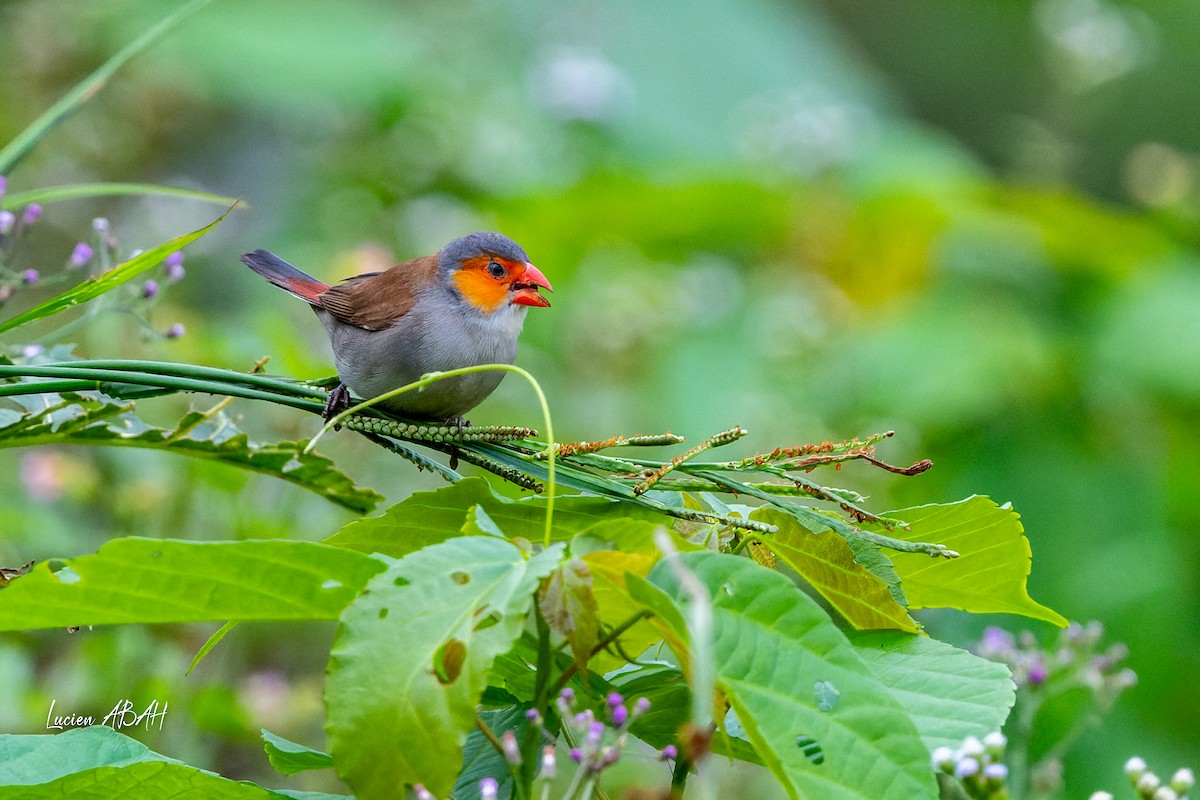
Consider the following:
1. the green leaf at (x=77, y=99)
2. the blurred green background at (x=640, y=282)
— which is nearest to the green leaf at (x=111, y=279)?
the green leaf at (x=77, y=99)

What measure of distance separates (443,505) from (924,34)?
513 inches

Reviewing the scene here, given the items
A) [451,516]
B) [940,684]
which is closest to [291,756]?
[451,516]

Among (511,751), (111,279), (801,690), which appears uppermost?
(111,279)

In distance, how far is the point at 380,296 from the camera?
2.61 meters

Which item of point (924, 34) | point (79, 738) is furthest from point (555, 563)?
point (924, 34)

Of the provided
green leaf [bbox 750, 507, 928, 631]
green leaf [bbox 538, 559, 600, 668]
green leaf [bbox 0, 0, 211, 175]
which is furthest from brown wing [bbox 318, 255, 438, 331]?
green leaf [bbox 538, 559, 600, 668]

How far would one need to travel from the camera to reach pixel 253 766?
12.4ft

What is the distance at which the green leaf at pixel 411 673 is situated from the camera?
3.14 feet

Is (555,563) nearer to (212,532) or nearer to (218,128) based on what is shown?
(212,532)

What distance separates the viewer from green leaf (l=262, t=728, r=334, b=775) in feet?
4.03

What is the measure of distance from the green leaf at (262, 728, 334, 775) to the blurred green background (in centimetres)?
144

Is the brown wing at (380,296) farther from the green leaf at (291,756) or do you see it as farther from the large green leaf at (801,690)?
the large green leaf at (801,690)

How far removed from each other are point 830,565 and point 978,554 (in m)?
0.17

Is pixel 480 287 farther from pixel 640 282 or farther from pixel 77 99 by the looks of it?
pixel 640 282
